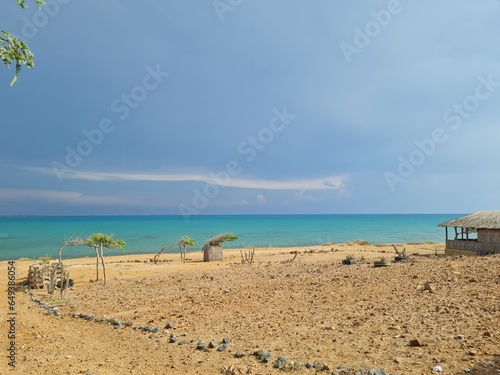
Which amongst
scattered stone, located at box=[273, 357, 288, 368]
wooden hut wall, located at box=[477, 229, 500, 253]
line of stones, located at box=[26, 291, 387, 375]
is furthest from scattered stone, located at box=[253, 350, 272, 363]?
wooden hut wall, located at box=[477, 229, 500, 253]

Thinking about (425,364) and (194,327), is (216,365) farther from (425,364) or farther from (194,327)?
(425,364)

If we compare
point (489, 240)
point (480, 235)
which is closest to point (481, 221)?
point (480, 235)

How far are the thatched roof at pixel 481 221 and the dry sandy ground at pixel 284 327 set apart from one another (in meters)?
11.4

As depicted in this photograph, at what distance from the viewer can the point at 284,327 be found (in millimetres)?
9586

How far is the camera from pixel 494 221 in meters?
25.4

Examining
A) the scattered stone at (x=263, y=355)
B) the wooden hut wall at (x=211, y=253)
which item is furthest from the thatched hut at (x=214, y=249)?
the scattered stone at (x=263, y=355)

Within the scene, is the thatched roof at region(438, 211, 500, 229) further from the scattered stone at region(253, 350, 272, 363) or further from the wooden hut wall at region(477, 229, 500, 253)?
the scattered stone at region(253, 350, 272, 363)

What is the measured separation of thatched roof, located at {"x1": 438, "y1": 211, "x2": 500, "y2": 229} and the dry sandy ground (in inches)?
449

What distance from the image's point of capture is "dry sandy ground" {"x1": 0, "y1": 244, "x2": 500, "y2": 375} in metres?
7.37

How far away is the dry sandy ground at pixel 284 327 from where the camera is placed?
7371mm

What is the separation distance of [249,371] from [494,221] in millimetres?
24679

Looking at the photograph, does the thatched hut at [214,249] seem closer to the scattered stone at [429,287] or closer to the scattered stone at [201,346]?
the scattered stone at [429,287]

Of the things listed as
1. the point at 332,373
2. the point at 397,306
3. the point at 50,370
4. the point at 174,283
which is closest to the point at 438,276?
the point at 397,306

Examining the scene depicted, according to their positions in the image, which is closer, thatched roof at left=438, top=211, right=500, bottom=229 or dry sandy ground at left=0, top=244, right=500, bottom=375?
dry sandy ground at left=0, top=244, right=500, bottom=375
